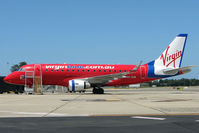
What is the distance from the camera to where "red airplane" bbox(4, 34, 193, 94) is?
29.9 m

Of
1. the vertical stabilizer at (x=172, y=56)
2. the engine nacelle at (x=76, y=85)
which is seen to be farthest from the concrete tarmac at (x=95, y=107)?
the vertical stabilizer at (x=172, y=56)

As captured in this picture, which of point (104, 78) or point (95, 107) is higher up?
point (104, 78)

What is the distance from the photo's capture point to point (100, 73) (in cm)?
3147

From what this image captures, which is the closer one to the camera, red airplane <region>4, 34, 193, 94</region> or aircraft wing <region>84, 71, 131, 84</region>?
aircraft wing <region>84, 71, 131, 84</region>

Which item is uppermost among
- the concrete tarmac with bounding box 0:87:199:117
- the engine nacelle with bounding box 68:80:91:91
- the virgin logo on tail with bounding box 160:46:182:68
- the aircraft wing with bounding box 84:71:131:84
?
the virgin logo on tail with bounding box 160:46:182:68

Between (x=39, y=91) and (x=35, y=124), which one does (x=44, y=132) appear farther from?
(x=39, y=91)

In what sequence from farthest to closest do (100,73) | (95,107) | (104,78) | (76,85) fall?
(100,73) < (104,78) < (76,85) < (95,107)

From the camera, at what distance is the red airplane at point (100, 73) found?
98.1 feet

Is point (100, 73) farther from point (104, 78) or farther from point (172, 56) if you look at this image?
point (172, 56)

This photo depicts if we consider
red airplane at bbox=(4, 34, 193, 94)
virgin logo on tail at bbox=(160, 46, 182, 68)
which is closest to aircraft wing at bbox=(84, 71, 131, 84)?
red airplane at bbox=(4, 34, 193, 94)

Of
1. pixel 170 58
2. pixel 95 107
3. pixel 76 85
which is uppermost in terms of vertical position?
pixel 170 58

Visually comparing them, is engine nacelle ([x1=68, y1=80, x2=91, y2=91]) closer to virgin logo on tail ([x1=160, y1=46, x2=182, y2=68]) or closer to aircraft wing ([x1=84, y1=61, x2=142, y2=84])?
aircraft wing ([x1=84, y1=61, x2=142, y2=84])

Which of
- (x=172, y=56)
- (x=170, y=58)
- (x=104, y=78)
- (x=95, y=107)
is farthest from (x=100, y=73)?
(x=95, y=107)

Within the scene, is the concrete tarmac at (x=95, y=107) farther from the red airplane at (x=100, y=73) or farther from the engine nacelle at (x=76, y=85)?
the red airplane at (x=100, y=73)
